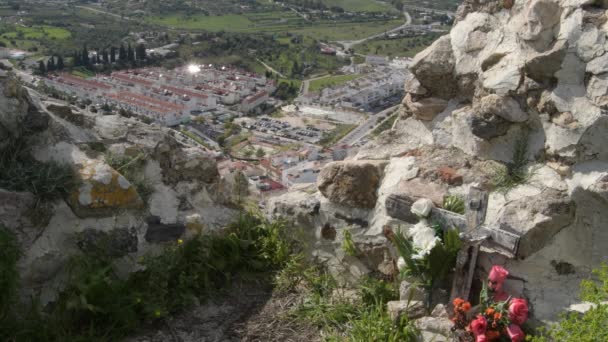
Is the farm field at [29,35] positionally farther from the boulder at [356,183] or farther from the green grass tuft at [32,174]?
the boulder at [356,183]

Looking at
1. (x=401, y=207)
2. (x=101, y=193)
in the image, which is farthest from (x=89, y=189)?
(x=401, y=207)

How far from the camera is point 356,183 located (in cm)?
437

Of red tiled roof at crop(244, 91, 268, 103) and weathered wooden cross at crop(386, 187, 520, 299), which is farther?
red tiled roof at crop(244, 91, 268, 103)

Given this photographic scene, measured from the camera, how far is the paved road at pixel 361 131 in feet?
151

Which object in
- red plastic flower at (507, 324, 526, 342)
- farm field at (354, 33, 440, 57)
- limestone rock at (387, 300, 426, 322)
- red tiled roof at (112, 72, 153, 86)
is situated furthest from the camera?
farm field at (354, 33, 440, 57)

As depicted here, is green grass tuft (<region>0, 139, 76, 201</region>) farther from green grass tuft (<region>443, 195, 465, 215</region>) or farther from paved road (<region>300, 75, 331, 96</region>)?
paved road (<region>300, 75, 331, 96</region>)

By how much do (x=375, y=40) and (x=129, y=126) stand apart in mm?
84715

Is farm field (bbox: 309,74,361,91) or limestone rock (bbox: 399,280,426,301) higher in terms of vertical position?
limestone rock (bbox: 399,280,426,301)

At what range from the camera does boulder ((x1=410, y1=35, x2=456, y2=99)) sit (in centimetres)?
442

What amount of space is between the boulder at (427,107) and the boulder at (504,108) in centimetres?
58

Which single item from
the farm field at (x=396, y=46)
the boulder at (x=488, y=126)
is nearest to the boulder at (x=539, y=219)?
the boulder at (x=488, y=126)

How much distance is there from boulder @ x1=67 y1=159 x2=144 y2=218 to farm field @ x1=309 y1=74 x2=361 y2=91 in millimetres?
59369

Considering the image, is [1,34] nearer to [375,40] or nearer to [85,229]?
[375,40]

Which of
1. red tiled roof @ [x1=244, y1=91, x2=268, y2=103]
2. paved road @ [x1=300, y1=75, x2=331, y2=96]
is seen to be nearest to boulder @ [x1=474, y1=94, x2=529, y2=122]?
red tiled roof @ [x1=244, y1=91, x2=268, y2=103]
